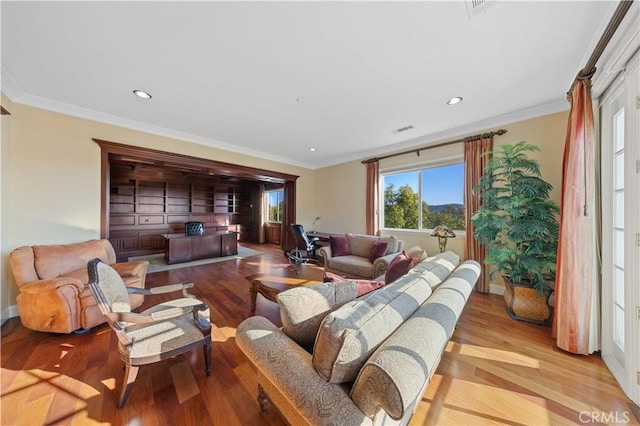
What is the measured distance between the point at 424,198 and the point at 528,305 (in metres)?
2.27

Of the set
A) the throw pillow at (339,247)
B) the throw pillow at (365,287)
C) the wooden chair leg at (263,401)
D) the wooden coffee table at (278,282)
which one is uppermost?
the throw pillow at (365,287)

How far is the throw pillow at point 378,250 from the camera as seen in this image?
364 cm

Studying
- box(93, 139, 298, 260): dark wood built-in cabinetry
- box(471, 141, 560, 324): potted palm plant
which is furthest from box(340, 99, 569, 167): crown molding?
box(93, 139, 298, 260): dark wood built-in cabinetry

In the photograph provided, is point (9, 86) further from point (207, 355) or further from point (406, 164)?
point (406, 164)

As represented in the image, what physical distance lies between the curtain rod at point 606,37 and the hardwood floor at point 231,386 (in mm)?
2526

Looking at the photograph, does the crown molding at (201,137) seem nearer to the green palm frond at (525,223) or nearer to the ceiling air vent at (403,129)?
the ceiling air vent at (403,129)

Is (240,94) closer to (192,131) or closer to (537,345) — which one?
(192,131)

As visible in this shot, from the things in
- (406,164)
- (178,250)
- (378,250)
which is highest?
(406,164)

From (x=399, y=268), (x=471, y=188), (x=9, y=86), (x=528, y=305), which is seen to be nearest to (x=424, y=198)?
(x=471, y=188)

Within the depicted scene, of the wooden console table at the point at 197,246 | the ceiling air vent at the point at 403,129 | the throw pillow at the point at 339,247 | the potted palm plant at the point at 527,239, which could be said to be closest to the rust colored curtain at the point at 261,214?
the wooden console table at the point at 197,246

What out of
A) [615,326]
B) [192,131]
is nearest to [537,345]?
[615,326]

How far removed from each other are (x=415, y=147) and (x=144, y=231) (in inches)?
305

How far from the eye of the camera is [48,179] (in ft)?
8.97

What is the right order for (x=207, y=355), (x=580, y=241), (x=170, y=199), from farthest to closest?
(x=170, y=199)
(x=580, y=241)
(x=207, y=355)
